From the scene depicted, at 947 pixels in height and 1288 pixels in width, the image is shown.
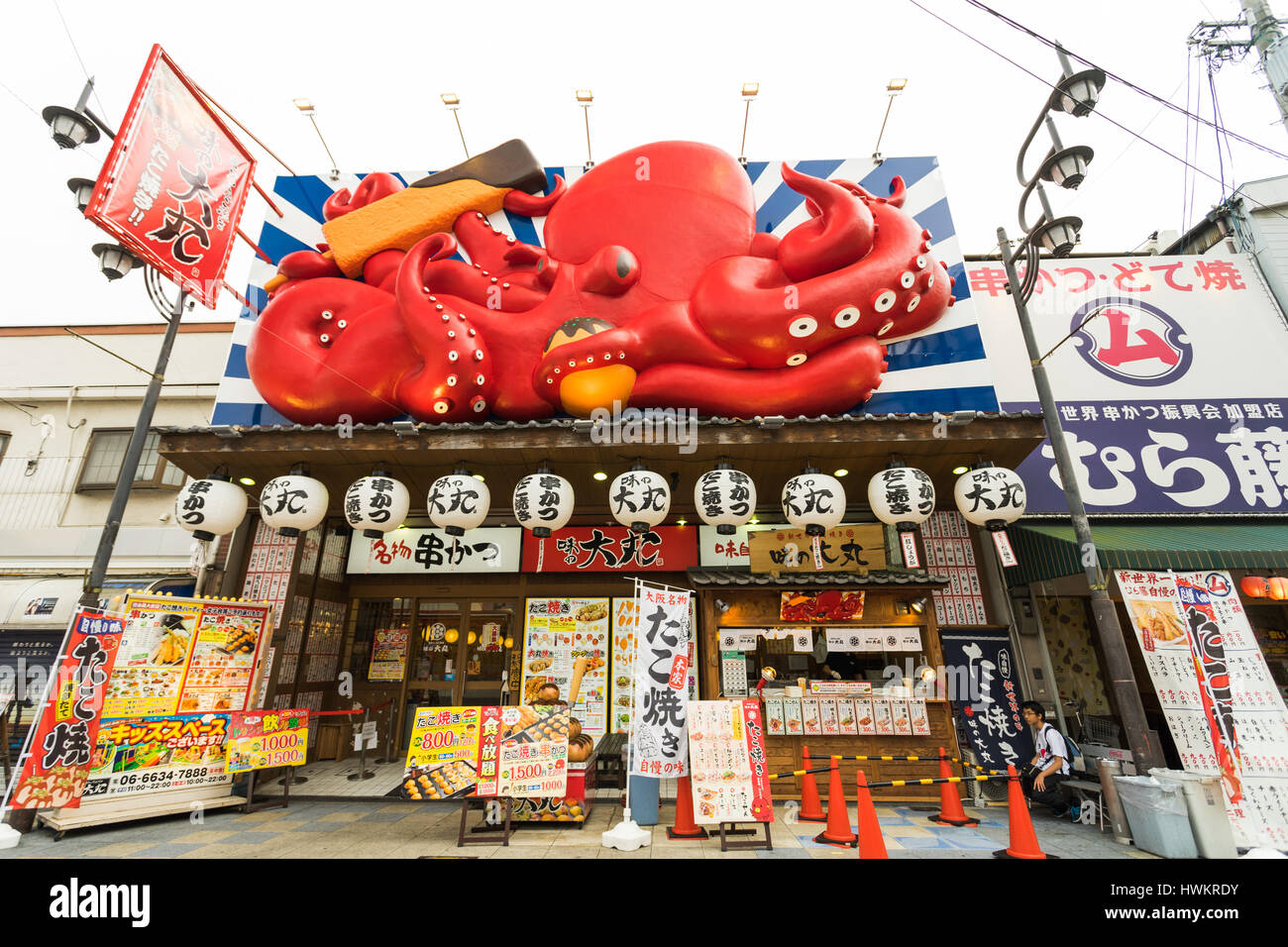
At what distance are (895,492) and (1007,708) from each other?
4.49 metres

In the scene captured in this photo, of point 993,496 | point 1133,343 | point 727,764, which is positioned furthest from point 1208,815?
point 1133,343

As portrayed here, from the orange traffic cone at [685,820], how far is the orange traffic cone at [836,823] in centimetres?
148

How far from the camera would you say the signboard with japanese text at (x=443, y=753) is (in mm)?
6965

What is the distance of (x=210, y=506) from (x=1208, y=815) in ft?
43.4

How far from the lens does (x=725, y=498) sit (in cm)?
757

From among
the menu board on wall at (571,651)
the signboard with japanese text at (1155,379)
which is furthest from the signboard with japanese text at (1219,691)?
the menu board on wall at (571,651)

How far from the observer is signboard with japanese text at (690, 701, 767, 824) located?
6.31m

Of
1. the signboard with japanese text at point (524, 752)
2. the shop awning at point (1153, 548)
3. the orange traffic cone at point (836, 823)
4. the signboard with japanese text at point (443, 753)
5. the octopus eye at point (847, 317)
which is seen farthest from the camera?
the octopus eye at point (847, 317)

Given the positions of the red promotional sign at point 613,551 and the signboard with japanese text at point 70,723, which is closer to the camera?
the signboard with japanese text at point 70,723

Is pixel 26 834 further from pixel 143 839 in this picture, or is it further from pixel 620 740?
pixel 620 740

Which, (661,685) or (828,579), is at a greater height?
(828,579)

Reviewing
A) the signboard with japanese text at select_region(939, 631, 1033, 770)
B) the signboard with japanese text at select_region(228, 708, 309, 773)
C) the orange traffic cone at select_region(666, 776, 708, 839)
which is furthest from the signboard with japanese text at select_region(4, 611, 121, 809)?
the signboard with japanese text at select_region(939, 631, 1033, 770)

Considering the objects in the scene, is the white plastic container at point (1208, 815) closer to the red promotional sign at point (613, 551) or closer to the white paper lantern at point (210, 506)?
the red promotional sign at point (613, 551)

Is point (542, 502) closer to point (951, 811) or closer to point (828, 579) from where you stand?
point (828, 579)
